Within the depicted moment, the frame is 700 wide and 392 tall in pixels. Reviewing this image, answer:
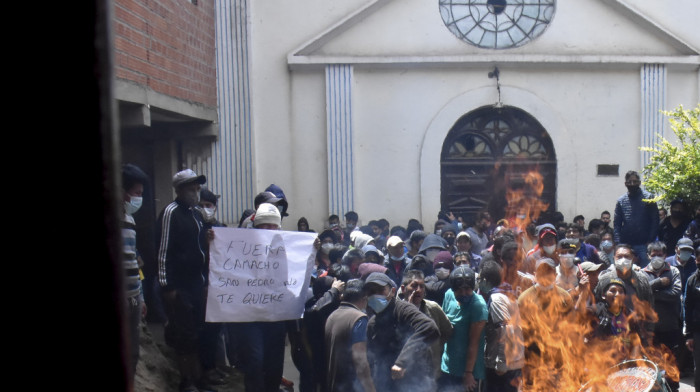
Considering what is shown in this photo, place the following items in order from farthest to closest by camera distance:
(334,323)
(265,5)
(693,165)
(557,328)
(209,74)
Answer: (265,5) → (209,74) → (693,165) → (557,328) → (334,323)

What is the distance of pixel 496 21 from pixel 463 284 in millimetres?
8587

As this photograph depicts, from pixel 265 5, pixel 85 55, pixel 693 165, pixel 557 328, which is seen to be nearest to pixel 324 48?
pixel 265 5

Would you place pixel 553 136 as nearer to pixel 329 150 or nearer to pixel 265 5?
pixel 329 150

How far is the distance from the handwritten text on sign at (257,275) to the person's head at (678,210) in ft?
18.7

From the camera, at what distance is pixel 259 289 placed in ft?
20.7

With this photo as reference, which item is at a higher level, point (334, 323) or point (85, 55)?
point (85, 55)

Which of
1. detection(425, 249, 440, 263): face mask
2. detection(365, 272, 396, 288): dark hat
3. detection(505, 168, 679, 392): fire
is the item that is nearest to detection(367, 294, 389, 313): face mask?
detection(365, 272, 396, 288): dark hat

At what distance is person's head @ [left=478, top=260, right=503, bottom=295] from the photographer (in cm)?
671

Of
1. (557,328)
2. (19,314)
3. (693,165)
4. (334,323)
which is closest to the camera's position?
(19,314)

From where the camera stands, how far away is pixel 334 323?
5637 mm

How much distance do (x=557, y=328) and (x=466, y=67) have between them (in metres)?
7.89

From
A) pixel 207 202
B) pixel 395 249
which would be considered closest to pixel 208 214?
pixel 207 202

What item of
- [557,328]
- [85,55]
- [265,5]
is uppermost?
[265,5]

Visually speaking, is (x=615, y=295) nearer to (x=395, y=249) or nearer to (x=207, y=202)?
(x=395, y=249)
